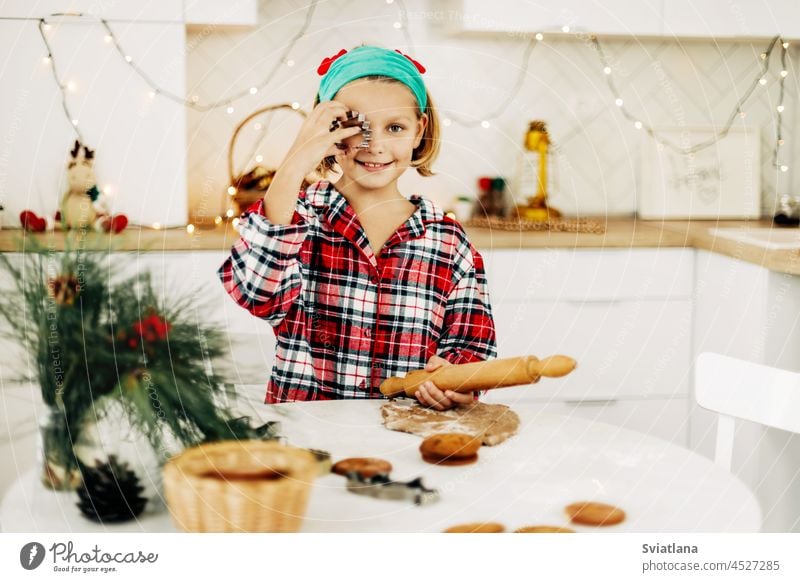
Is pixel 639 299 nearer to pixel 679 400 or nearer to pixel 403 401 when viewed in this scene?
pixel 679 400

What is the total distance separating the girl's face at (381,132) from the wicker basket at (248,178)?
0.09 meters

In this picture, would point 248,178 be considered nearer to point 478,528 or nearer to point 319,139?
point 319,139

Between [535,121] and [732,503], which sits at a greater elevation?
[535,121]

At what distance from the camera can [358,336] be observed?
819 millimetres

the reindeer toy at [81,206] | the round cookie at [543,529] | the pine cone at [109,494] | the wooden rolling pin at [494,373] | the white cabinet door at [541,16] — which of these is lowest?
the round cookie at [543,529]

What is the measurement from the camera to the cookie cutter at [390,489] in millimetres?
618

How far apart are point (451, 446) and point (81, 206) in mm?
483

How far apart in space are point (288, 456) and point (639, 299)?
0.53 meters

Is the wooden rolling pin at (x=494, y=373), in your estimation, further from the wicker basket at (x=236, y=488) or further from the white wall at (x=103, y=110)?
the white wall at (x=103, y=110)

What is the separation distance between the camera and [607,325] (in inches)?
38.3

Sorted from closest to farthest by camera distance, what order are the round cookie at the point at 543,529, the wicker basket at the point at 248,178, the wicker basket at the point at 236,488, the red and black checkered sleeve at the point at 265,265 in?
the wicker basket at the point at 236,488 < the round cookie at the point at 543,529 < the red and black checkered sleeve at the point at 265,265 < the wicker basket at the point at 248,178

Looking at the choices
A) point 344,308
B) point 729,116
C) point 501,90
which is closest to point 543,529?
point 344,308

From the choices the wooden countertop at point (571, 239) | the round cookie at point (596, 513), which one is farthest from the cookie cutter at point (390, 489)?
the wooden countertop at point (571, 239)

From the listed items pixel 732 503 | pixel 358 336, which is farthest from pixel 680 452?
pixel 358 336
